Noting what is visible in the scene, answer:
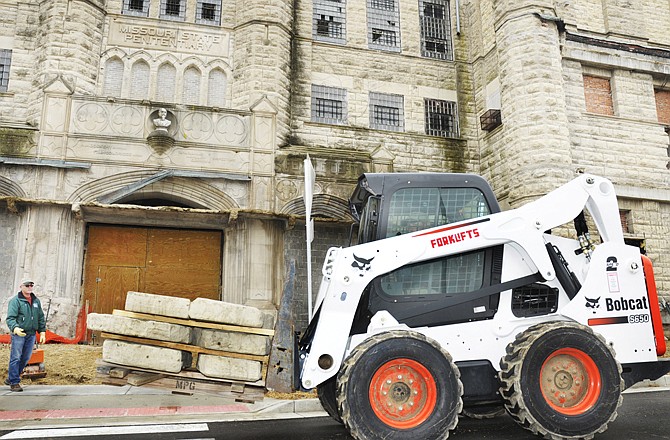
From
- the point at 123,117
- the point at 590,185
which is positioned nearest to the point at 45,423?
the point at 590,185

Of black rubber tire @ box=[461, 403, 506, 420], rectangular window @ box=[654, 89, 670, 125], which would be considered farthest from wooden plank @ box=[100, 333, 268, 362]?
rectangular window @ box=[654, 89, 670, 125]

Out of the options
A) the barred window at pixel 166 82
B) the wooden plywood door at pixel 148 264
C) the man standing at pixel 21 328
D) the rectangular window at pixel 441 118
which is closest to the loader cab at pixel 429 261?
the man standing at pixel 21 328

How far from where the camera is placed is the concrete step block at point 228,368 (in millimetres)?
4848

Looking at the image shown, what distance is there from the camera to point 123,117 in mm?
14719

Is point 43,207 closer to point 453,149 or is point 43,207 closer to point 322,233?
point 322,233

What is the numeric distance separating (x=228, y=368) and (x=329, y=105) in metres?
13.9

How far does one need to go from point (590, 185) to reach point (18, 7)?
17.6 m

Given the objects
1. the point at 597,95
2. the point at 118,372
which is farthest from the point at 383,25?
the point at 118,372

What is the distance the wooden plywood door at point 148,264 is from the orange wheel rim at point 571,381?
39.3ft

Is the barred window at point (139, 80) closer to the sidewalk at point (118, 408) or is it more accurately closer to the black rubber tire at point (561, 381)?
the sidewalk at point (118, 408)

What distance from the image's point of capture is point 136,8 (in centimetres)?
1688

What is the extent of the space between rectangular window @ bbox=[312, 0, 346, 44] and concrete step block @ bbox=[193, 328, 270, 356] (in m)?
15.1

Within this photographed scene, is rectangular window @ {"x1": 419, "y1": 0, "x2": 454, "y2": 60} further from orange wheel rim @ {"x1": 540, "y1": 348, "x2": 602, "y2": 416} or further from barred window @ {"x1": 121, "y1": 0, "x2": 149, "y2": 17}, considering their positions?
orange wheel rim @ {"x1": 540, "y1": 348, "x2": 602, "y2": 416}

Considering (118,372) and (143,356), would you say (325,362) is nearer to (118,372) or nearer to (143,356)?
(143,356)
